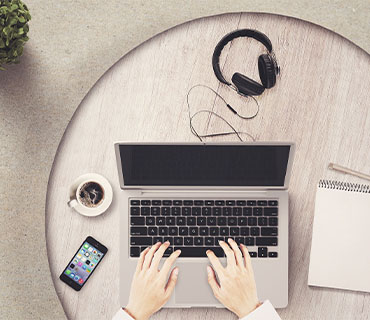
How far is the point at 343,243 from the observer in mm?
A: 1062

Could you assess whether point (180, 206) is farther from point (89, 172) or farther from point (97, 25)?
point (97, 25)

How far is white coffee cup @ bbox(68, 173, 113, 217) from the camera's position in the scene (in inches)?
42.1

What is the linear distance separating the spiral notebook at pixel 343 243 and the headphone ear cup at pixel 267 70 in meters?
0.31

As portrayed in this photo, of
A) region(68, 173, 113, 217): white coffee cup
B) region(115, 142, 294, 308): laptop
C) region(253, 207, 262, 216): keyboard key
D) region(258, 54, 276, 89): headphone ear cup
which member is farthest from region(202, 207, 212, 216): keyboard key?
region(258, 54, 276, 89): headphone ear cup

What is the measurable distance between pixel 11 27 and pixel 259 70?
718mm

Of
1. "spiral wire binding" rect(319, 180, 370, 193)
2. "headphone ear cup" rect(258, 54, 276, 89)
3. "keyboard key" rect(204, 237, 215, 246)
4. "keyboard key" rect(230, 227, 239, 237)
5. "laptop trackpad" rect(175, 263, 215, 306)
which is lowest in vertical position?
"laptop trackpad" rect(175, 263, 215, 306)

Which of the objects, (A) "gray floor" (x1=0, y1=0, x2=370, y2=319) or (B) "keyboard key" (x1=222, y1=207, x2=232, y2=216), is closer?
(B) "keyboard key" (x1=222, y1=207, x2=232, y2=216)

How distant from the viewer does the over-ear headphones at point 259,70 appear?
1081 millimetres

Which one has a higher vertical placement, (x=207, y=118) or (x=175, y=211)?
(x=207, y=118)

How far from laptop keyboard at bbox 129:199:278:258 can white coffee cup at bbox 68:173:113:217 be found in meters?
0.06

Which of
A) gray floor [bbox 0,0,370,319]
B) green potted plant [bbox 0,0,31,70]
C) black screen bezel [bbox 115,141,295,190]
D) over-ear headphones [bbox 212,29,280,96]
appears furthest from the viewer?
gray floor [bbox 0,0,370,319]

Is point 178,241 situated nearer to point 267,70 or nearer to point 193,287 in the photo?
point 193,287

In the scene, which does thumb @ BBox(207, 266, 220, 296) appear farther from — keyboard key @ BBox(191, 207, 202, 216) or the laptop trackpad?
keyboard key @ BBox(191, 207, 202, 216)

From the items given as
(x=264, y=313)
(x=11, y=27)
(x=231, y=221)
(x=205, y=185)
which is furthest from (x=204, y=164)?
(x=11, y=27)
